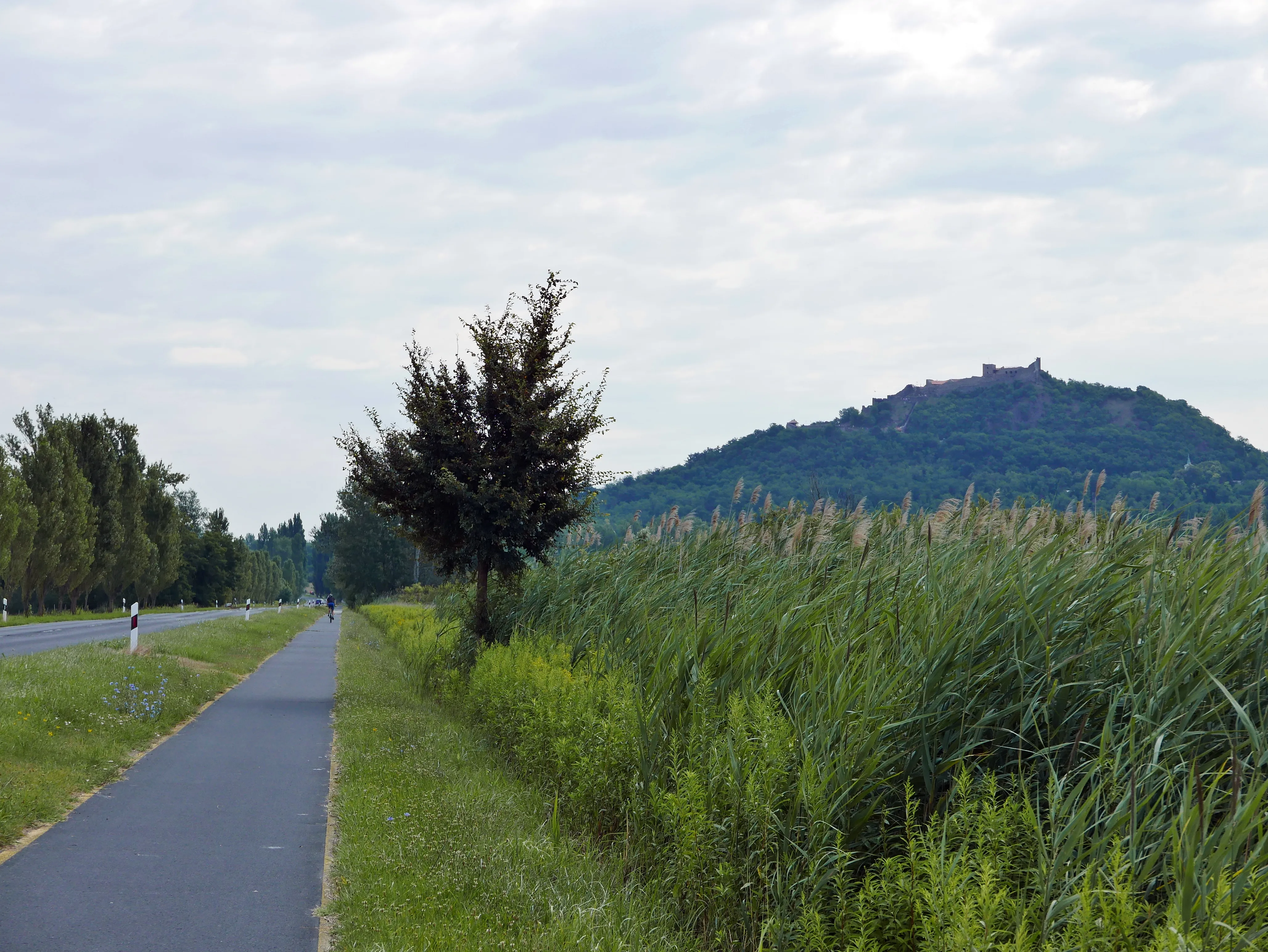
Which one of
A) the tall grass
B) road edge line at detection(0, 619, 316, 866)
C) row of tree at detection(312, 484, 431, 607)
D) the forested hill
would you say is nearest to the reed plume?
the tall grass

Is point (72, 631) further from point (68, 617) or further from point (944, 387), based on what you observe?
point (944, 387)

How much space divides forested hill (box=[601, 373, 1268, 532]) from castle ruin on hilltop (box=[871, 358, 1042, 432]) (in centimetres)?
39

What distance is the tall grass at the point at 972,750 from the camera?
12.4 feet

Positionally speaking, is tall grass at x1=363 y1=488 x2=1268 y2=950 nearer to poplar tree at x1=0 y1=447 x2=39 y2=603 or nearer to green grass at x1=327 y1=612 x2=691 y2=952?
green grass at x1=327 y1=612 x2=691 y2=952

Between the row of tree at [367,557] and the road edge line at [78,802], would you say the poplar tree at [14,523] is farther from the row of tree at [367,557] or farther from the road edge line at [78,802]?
the road edge line at [78,802]

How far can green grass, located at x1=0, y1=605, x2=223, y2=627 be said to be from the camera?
43950mm

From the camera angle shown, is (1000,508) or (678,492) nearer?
(1000,508)

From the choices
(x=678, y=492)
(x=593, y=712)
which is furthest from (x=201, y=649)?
(x=593, y=712)

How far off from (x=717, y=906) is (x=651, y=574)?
641 cm

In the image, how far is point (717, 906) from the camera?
550cm

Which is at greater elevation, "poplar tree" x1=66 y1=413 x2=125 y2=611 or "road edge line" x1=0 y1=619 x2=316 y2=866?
"poplar tree" x1=66 y1=413 x2=125 y2=611

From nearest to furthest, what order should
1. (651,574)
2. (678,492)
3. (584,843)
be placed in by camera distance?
(584,843), (651,574), (678,492)

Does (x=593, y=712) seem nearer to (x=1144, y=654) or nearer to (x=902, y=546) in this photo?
(x=902, y=546)

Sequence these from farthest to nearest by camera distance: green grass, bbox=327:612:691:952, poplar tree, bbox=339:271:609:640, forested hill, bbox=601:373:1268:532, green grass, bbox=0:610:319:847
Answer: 1. forested hill, bbox=601:373:1268:532
2. poplar tree, bbox=339:271:609:640
3. green grass, bbox=0:610:319:847
4. green grass, bbox=327:612:691:952
